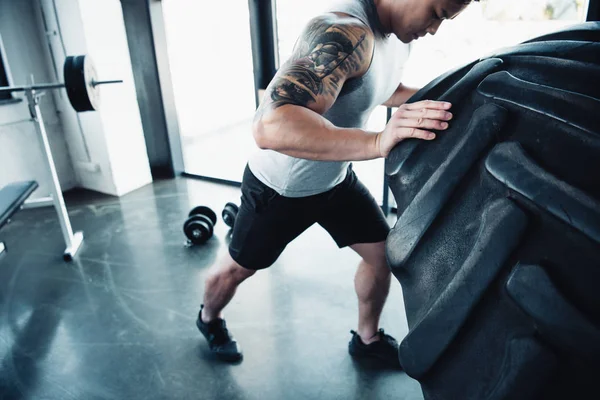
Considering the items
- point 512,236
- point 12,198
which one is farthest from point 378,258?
point 12,198

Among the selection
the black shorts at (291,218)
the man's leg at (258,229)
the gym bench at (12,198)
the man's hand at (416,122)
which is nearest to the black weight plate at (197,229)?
the gym bench at (12,198)

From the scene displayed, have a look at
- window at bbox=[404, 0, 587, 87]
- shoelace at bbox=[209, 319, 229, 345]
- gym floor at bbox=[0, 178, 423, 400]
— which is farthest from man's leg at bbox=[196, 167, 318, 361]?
window at bbox=[404, 0, 587, 87]

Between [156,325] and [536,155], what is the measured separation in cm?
151

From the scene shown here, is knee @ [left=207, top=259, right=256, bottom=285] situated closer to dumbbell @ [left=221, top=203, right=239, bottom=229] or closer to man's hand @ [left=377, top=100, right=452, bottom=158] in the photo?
man's hand @ [left=377, top=100, right=452, bottom=158]

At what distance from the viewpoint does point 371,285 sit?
1250 millimetres

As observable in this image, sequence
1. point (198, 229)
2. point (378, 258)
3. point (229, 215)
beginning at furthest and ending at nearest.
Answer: point (229, 215) → point (198, 229) → point (378, 258)

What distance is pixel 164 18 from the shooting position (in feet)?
9.29

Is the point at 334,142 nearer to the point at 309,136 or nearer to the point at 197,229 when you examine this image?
the point at 309,136

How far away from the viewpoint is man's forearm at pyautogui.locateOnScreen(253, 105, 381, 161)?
0.60 meters

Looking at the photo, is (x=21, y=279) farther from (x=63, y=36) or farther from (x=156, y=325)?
(x=63, y=36)

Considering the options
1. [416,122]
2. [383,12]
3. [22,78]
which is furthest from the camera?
[22,78]

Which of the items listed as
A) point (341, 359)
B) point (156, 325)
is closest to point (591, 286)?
point (341, 359)

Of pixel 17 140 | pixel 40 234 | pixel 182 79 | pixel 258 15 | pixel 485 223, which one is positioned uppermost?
pixel 258 15

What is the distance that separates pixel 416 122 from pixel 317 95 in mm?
221
